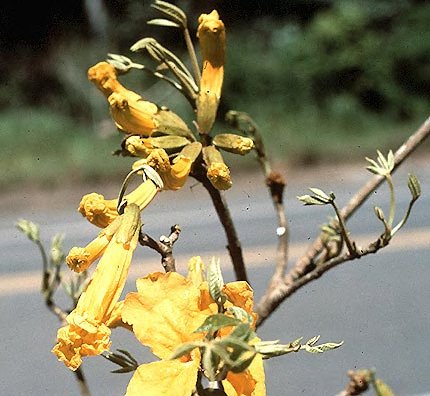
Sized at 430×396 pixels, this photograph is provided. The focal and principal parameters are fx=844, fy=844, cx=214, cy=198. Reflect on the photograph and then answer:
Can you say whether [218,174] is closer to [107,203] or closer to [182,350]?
[107,203]

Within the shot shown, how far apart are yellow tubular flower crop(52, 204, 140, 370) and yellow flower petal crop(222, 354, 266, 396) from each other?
90 mm

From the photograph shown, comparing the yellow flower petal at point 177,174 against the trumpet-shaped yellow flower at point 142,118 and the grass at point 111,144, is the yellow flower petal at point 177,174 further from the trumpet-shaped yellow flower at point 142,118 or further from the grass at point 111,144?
the grass at point 111,144

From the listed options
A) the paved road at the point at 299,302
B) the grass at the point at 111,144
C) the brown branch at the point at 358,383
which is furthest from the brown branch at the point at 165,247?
the grass at the point at 111,144

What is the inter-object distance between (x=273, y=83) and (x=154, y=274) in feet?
31.2

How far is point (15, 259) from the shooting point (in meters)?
6.71

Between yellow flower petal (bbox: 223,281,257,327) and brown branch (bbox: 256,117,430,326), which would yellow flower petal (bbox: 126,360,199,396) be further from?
brown branch (bbox: 256,117,430,326)

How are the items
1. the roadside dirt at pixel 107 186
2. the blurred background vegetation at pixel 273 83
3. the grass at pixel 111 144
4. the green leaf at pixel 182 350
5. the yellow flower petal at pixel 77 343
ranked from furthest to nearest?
the blurred background vegetation at pixel 273 83 < the grass at pixel 111 144 < the roadside dirt at pixel 107 186 < the yellow flower petal at pixel 77 343 < the green leaf at pixel 182 350

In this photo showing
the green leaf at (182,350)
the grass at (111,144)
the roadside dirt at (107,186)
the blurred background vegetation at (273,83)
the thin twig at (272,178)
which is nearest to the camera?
the green leaf at (182,350)

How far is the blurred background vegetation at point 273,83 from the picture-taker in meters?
8.50

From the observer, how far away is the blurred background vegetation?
27.9 feet

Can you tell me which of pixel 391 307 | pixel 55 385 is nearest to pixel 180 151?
pixel 55 385

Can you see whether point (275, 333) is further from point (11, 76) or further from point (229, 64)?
point (11, 76)

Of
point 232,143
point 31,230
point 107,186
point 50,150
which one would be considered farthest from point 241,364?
point 50,150

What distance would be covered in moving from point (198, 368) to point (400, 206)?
21.7 ft
